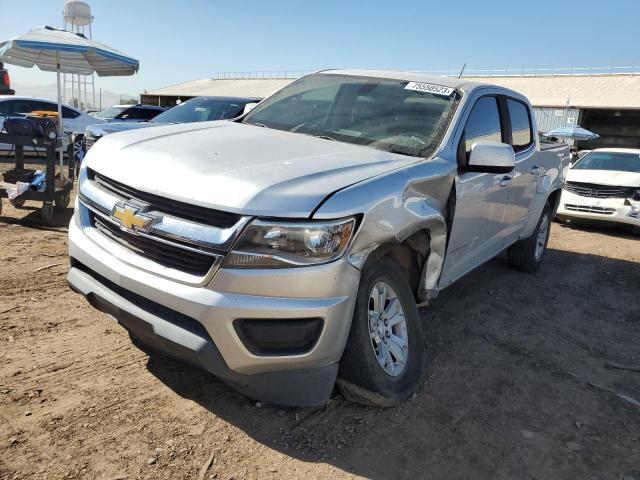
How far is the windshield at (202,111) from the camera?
8.45 meters

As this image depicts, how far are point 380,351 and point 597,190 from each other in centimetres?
796

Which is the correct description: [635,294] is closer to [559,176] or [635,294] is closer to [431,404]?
[559,176]

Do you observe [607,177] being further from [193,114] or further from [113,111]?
[113,111]

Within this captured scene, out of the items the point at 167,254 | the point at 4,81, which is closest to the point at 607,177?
the point at 167,254

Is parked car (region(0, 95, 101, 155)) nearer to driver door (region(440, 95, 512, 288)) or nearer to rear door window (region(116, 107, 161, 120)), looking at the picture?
rear door window (region(116, 107, 161, 120))

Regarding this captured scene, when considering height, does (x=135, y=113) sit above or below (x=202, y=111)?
below

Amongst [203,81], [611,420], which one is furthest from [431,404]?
[203,81]

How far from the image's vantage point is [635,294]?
5.66m

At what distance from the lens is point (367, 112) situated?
12.1 ft

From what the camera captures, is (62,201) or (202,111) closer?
(62,201)

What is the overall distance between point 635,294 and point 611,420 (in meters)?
3.13

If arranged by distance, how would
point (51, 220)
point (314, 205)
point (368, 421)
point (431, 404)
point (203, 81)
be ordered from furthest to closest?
1. point (203, 81)
2. point (51, 220)
3. point (431, 404)
4. point (368, 421)
5. point (314, 205)

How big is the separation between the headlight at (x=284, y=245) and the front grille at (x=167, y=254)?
13cm

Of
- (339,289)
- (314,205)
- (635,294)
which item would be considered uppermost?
(314,205)
